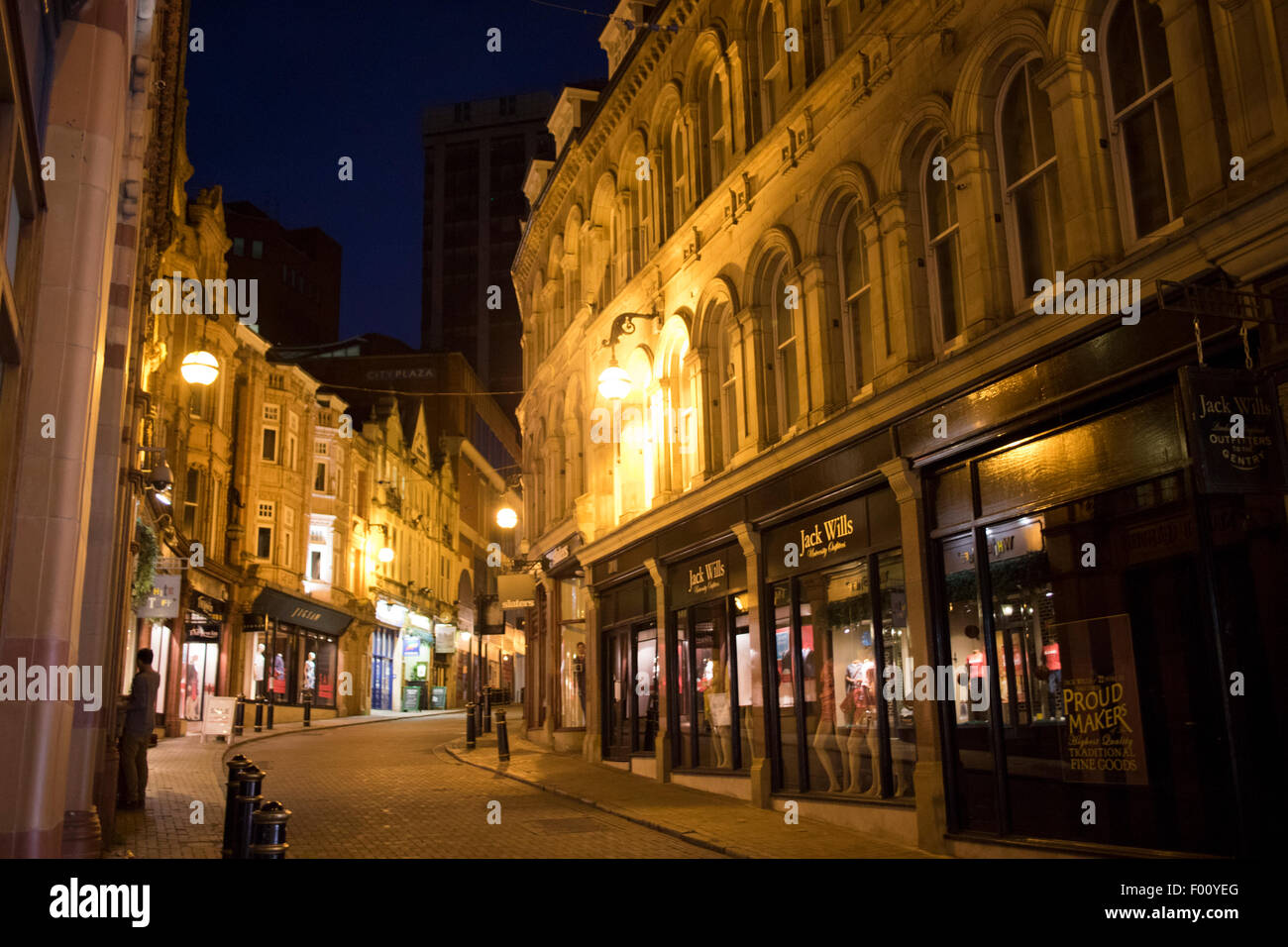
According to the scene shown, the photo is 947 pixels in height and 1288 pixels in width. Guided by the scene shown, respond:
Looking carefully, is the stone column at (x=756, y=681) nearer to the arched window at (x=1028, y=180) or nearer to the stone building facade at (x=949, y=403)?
the stone building facade at (x=949, y=403)

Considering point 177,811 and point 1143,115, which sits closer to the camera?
point 1143,115

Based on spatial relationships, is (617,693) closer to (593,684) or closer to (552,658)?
(593,684)

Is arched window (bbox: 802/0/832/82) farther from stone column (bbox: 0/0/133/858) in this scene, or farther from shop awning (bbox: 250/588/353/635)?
shop awning (bbox: 250/588/353/635)

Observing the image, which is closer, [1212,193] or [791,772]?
[1212,193]

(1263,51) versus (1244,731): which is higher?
(1263,51)

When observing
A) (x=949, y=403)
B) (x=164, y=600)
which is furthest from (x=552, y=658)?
(x=949, y=403)

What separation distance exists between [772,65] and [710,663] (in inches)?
358

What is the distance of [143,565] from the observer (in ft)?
75.0

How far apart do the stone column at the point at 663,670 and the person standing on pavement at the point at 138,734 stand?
314 inches

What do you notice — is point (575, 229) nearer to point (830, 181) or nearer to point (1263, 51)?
point (830, 181)

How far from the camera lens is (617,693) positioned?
69.7ft

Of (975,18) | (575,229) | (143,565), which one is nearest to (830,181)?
(975,18)

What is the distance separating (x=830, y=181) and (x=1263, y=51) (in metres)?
6.22

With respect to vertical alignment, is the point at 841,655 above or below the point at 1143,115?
below
